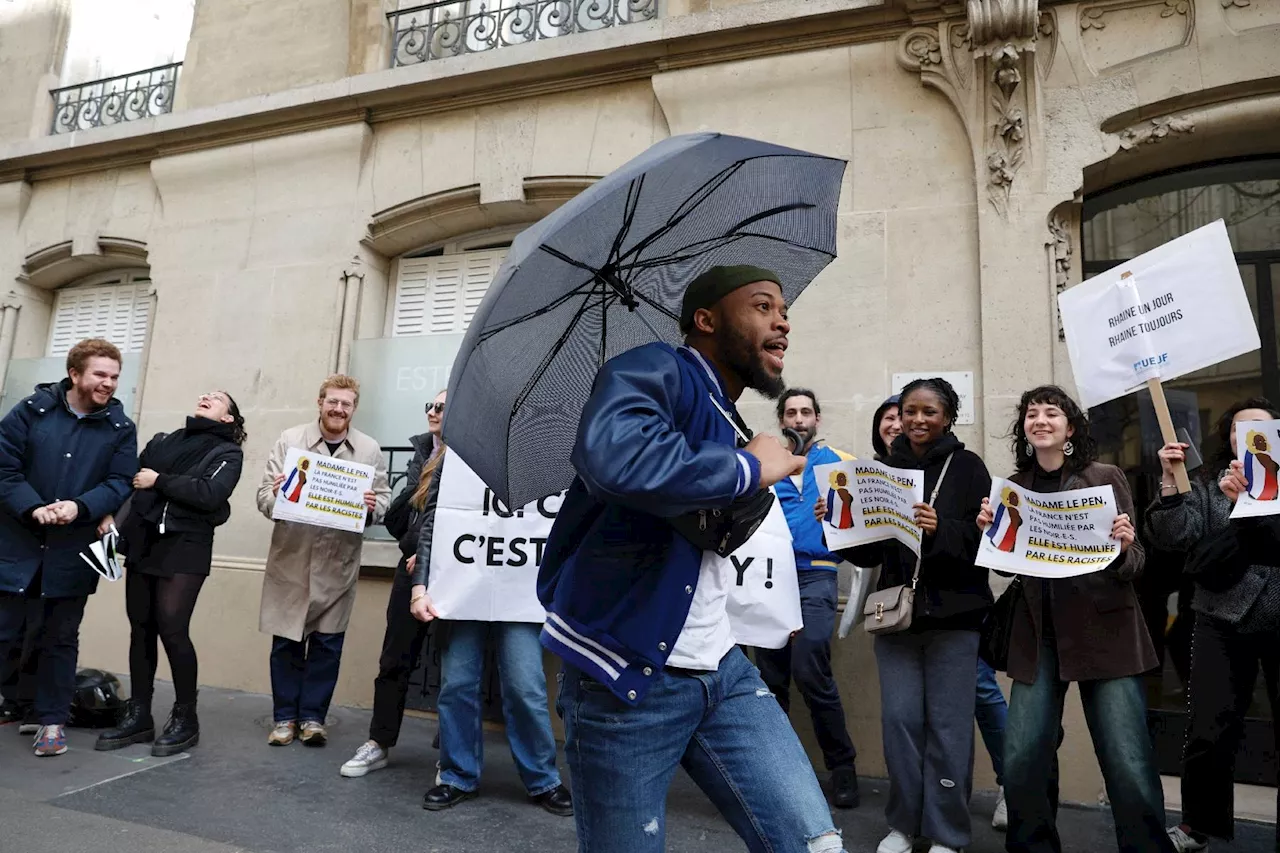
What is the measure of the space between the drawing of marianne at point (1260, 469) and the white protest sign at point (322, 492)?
4552 mm

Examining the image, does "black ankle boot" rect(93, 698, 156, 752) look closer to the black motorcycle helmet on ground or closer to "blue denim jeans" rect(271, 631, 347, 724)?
the black motorcycle helmet on ground

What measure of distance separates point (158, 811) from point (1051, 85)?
6600 millimetres

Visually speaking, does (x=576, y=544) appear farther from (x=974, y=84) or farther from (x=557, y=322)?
(x=974, y=84)

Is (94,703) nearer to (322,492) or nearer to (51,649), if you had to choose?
(51,649)

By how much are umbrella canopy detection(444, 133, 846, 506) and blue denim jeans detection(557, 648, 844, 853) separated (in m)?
0.70

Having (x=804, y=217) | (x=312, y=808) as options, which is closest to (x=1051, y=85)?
(x=804, y=217)

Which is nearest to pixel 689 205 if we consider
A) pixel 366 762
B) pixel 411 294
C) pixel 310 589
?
pixel 366 762

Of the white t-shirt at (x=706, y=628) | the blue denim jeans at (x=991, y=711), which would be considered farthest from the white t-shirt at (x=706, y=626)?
the blue denim jeans at (x=991, y=711)

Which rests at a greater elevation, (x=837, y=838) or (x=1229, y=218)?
(x=1229, y=218)

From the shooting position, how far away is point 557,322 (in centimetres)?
238

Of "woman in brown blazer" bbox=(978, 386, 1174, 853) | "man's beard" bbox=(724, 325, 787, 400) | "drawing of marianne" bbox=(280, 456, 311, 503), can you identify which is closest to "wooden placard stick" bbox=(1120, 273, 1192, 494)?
"woman in brown blazer" bbox=(978, 386, 1174, 853)

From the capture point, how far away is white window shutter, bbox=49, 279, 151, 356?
901 cm

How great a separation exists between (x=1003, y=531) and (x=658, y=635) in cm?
236

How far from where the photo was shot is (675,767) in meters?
1.83
